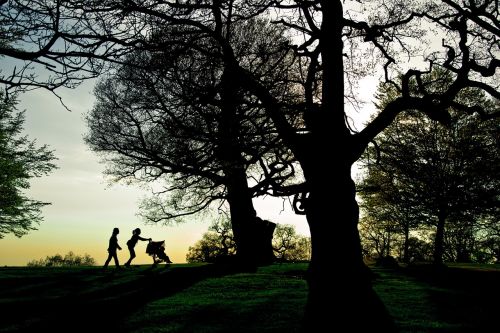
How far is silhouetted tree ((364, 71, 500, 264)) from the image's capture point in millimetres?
25125

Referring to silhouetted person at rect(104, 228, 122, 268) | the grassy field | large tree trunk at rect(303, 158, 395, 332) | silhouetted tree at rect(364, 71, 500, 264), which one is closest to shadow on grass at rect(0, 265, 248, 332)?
the grassy field

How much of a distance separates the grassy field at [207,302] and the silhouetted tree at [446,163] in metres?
10.3

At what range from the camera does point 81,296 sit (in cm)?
1180

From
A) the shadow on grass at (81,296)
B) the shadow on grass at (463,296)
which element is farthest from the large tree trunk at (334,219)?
the shadow on grass at (81,296)

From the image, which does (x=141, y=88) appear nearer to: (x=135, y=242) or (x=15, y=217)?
(x=135, y=242)

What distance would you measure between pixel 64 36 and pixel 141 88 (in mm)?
11109

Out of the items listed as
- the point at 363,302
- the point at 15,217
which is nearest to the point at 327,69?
the point at 363,302

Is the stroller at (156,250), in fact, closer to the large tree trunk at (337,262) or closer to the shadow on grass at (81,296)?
the shadow on grass at (81,296)

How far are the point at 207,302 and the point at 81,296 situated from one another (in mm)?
3908

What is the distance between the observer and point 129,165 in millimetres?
23922

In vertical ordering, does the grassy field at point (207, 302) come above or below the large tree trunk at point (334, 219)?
below

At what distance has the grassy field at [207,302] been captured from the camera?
8211mm

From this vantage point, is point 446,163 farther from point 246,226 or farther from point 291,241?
point 291,241

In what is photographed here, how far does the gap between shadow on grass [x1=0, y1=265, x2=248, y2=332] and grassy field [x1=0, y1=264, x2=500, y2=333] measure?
22mm
